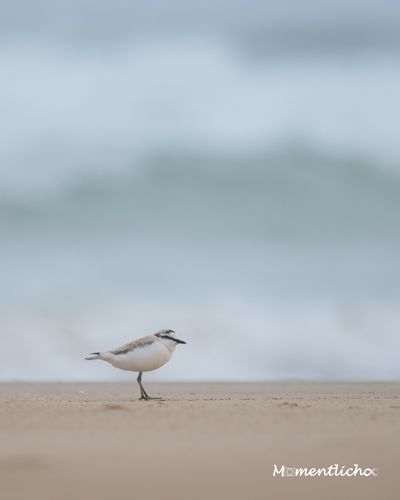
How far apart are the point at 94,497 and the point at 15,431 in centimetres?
184

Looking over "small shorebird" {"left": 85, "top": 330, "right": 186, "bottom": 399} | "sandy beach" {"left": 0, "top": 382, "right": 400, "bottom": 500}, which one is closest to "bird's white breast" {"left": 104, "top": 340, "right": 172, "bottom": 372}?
"small shorebird" {"left": 85, "top": 330, "right": 186, "bottom": 399}

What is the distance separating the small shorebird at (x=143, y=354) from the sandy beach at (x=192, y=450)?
2945mm

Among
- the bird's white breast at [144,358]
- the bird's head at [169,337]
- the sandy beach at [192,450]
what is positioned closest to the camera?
the sandy beach at [192,450]

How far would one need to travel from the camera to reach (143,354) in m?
13.2

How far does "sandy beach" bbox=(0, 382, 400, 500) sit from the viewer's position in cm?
694

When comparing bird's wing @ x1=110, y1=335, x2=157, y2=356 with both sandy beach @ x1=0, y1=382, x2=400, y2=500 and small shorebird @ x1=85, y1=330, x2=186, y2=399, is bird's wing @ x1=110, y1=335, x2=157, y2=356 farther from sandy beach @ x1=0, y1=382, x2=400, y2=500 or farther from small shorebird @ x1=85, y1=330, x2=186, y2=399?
sandy beach @ x1=0, y1=382, x2=400, y2=500

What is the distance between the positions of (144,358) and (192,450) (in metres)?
5.76

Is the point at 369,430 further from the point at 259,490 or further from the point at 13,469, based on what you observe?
the point at 13,469

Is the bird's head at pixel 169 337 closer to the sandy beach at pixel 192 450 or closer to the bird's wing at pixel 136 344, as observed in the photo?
the bird's wing at pixel 136 344

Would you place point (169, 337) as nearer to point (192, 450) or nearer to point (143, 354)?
point (143, 354)

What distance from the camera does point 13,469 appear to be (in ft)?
24.2

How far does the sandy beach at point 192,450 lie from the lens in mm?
6941

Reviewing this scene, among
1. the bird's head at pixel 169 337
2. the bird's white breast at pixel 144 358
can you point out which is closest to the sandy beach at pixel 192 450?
the bird's white breast at pixel 144 358

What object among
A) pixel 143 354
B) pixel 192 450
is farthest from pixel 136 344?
pixel 192 450
